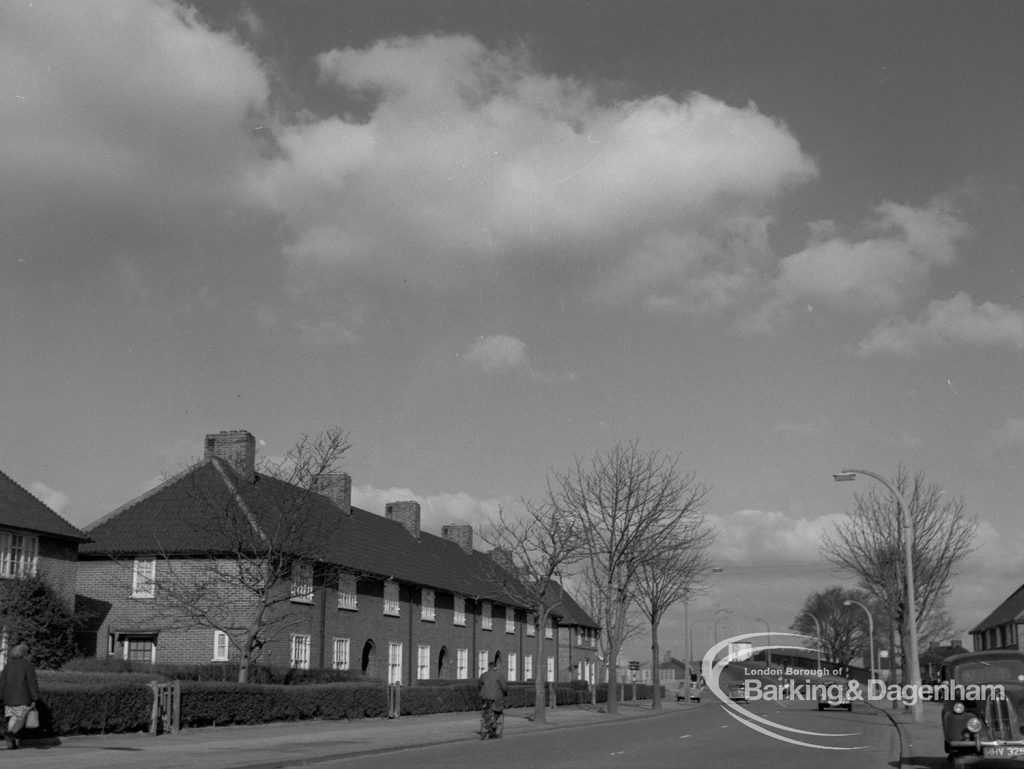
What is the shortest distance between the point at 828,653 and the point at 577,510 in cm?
5966

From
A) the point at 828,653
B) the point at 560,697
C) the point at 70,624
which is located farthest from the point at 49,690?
the point at 828,653

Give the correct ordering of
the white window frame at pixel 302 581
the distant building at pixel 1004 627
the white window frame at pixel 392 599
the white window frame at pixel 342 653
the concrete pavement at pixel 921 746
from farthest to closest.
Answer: the distant building at pixel 1004 627
the white window frame at pixel 392 599
the white window frame at pixel 342 653
the white window frame at pixel 302 581
the concrete pavement at pixel 921 746

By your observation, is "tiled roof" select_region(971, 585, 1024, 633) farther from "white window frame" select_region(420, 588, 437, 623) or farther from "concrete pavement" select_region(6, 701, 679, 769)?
"concrete pavement" select_region(6, 701, 679, 769)

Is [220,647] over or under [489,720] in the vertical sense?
over

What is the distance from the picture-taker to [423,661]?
5000 cm

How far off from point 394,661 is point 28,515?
57.4 ft

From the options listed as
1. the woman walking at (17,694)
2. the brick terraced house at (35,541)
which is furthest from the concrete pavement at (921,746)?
the brick terraced house at (35,541)

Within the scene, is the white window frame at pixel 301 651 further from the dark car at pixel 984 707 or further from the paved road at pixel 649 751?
the dark car at pixel 984 707

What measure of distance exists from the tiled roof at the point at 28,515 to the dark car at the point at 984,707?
2671cm

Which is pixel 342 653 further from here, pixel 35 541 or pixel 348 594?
pixel 35 541

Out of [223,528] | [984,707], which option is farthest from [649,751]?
[223,528]

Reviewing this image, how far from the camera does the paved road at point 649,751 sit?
61.1ft

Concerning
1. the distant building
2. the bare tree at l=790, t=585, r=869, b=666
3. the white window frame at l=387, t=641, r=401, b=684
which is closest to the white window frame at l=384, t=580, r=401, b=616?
the white window frame at l=387, t=641, r=401, b=684

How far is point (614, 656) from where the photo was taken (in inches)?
1642
